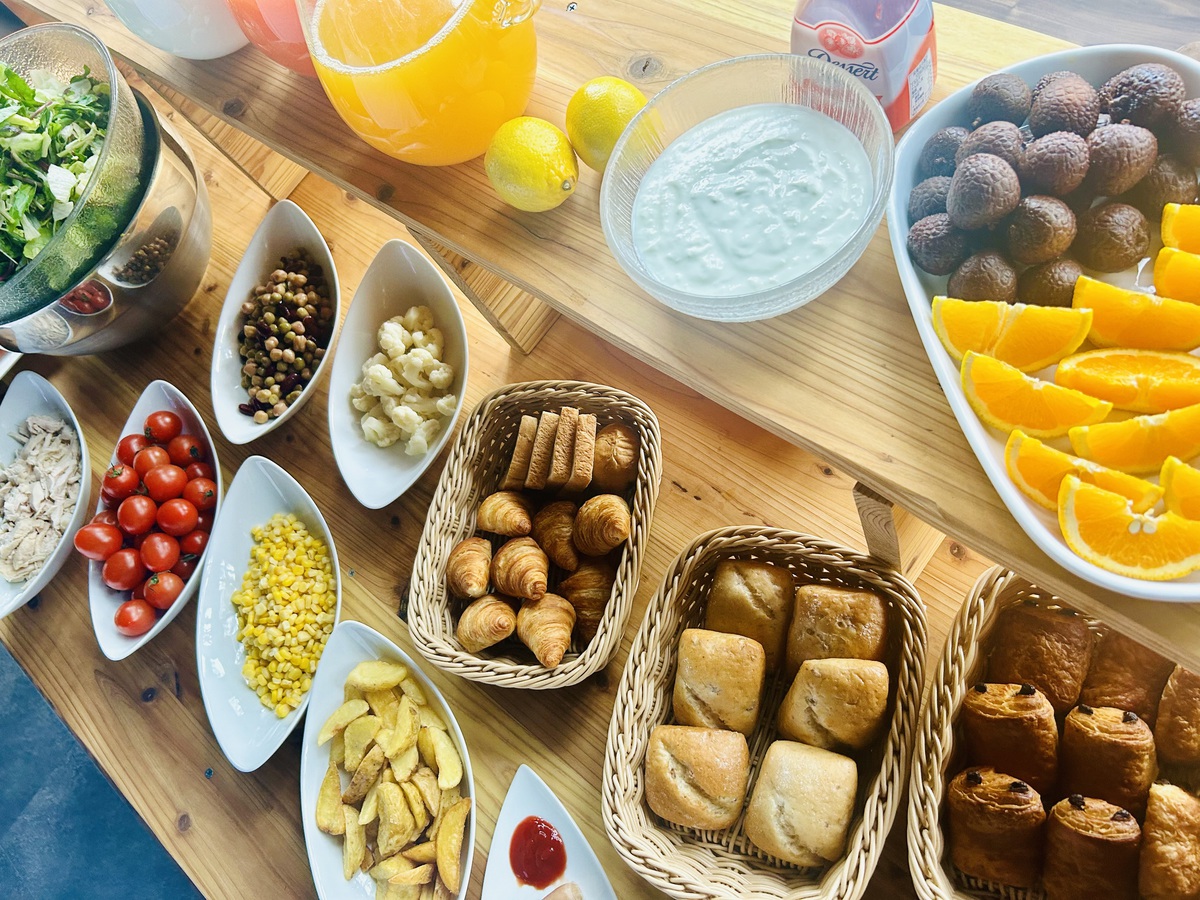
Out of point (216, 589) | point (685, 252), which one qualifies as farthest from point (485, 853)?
point (685, 252)

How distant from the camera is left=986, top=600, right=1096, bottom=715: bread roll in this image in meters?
0.93

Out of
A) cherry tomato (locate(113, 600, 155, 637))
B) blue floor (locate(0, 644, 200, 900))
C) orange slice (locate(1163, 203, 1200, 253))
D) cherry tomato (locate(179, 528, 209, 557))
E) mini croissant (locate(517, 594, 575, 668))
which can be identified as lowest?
blue floor (locate(0, 644, 200, 900))

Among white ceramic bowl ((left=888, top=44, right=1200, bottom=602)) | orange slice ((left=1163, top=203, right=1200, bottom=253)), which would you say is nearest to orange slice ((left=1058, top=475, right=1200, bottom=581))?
white ceramic bowl ((left=888, top=44, right=1200, bottom=602))

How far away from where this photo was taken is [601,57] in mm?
972

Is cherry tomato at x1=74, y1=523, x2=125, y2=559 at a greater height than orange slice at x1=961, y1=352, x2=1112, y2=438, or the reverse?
orange slice at x1=961, y1=352, x2=1112, y2=438

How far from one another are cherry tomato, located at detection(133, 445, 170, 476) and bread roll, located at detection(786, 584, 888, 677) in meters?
1.02

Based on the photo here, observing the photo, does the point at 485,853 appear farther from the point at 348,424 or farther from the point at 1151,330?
the point at 1151,330

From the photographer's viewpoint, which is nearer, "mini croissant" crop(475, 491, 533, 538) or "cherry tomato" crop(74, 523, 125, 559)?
"mini croissant" crop(475, 491, 533, 538)

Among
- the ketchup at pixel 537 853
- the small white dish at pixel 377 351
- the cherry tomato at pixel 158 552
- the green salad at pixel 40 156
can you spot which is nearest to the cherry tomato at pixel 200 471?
the cherry tomato at pixel 158 552

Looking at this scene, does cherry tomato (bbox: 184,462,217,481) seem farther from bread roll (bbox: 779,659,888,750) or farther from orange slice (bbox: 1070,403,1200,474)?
orange slice (bbox: 1070,403,1200,474)

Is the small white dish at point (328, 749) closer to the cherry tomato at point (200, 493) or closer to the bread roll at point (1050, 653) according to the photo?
the cherry tomato at point (200, 493)

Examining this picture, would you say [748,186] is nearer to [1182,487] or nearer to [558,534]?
[1182,487]

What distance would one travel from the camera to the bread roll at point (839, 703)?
924mm

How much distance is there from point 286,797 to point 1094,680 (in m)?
1.07
